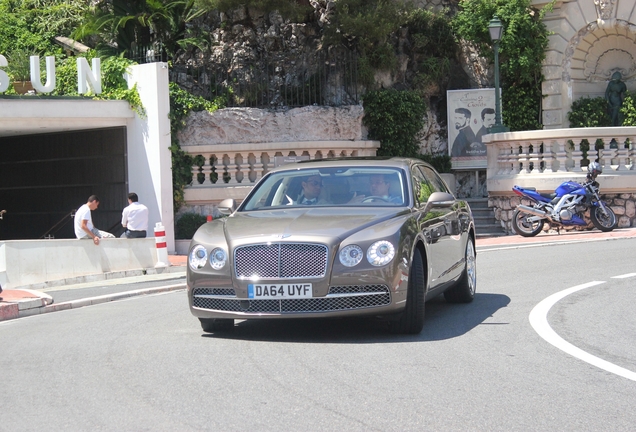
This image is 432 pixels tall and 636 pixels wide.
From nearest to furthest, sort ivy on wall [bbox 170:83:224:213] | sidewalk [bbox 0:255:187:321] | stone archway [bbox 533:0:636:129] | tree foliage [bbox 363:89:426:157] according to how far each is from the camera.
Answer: sidewalk [bbox 0:255:187:321], ivy on wall [bbox 170:83:224:213], tree foliage [bbox 363:89:426:157], stone archway [bbox 533:0:636:129]

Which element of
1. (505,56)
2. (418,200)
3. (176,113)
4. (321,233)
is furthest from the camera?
(505,56)

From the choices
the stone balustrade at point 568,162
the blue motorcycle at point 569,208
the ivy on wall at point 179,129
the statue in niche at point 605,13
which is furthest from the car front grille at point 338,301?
the statue in niche at point 605,13

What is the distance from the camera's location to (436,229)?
386 inches

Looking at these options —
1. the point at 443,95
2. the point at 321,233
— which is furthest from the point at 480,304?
the point at 443,95

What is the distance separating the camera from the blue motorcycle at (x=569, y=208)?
20938mm

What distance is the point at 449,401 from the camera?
6.38 metres

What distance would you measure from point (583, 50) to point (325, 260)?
72.3ft

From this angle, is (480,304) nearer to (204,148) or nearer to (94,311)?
(94,311)

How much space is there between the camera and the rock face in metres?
23.0

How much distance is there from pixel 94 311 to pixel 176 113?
11058 mm

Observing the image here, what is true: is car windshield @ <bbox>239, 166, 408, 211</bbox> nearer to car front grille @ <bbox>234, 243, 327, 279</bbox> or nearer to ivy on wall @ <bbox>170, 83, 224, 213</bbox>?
car front grille @ <bbox>234, 243, 327, 279</bbox>

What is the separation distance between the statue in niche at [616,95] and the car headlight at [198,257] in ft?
71.3

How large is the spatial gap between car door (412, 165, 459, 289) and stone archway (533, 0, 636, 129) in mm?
18102

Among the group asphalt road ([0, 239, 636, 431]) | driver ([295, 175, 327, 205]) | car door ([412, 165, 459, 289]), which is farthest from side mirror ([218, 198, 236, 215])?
car door ([412, 165, 459, 289])
